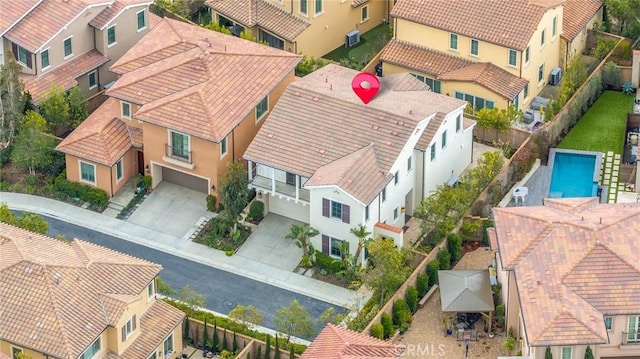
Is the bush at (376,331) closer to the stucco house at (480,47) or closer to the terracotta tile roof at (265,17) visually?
the stucco house at (480,47)

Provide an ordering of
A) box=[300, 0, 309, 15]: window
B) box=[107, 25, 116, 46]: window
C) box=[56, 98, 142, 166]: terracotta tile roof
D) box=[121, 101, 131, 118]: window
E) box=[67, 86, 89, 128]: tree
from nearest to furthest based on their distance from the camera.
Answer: box=[56, 98, 142, 166]: terracotta tile roof → box=[121, 101, 131, 118]: window → box=[67, 86, 89, 128]: tree → box=[107, 25, 116, 46]: window → box=[300, 0, 309, 15]: window

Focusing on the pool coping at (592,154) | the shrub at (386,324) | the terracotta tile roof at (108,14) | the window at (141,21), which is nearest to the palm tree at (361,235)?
the shrub at (386,324)

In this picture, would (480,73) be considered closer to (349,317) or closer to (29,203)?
(349,317)

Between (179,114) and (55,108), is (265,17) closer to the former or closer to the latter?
(179,114)

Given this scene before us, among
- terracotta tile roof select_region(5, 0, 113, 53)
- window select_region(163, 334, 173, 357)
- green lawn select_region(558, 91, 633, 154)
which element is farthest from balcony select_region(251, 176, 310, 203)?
green lawn select_region(558, 91, 633, 154)

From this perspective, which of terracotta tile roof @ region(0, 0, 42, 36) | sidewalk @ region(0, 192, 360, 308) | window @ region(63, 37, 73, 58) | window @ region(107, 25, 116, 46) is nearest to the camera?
sidewalk @ region(0, 192, 360, 308)

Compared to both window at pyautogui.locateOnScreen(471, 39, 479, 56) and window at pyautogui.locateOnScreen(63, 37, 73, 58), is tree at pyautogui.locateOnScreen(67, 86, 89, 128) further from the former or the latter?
window at pyautogui.locateOnScreen(471, 39, 479, 56)

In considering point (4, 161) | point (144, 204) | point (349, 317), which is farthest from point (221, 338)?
point (4, 161)

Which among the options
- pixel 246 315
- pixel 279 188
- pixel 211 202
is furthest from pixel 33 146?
pixel 246 315
